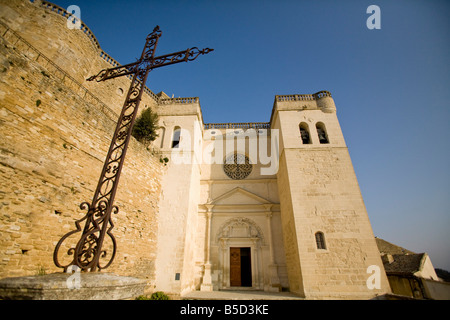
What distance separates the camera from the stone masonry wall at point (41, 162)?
159 inches

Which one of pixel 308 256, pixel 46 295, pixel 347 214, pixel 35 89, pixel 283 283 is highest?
pixel 35 89

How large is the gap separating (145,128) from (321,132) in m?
9.68

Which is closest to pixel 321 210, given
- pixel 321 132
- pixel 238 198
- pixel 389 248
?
pixel 238 198

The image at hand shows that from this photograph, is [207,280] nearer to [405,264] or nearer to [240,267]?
[240,267]

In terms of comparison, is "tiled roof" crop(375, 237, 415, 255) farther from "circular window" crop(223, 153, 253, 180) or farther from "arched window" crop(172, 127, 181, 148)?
"arched window" crop(172, 127, 181, 148)

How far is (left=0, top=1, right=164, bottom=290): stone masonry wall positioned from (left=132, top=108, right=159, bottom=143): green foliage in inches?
134

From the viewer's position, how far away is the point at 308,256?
796 cm

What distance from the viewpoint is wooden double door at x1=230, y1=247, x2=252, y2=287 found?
989cm

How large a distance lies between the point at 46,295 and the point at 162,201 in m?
8.27

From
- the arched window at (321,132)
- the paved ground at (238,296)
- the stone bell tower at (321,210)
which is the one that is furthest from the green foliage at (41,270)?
the arched window at (321,132)

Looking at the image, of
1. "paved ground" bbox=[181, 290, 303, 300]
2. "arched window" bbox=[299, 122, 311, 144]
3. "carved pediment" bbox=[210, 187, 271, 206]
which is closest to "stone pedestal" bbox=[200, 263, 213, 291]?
"paved ground" bbox=[181, 290, 303, 300]
